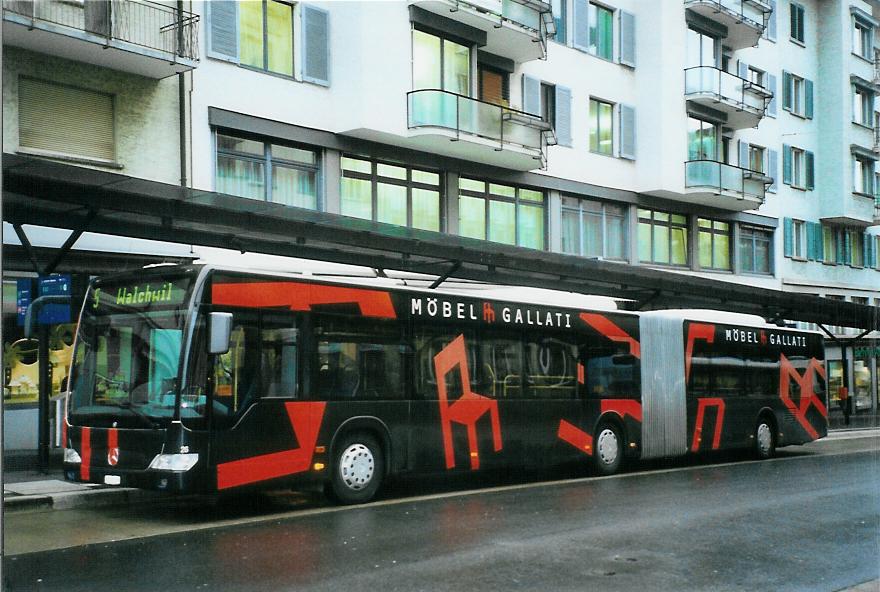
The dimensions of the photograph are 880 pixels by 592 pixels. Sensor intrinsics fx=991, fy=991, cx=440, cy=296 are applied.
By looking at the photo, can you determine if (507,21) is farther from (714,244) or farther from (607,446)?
(714,244)

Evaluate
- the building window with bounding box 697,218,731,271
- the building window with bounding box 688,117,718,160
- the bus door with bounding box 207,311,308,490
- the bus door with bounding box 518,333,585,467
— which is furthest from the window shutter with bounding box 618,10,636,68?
the bus door with bounding box 207,311,308,490

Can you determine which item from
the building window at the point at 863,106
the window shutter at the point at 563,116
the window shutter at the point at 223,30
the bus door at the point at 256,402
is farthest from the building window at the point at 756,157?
the bus door at the point at 256,402

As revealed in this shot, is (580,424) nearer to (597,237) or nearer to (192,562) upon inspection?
(192,562)

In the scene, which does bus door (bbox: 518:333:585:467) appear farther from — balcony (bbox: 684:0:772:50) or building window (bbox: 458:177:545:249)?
balcony (bbox: 684:0:772:50)

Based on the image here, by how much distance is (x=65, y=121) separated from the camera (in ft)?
58.7

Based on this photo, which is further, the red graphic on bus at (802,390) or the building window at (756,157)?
the building window at (756,157)

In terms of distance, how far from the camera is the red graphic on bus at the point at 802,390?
22266mm

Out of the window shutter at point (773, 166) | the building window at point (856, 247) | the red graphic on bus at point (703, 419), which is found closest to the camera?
the red graphic on bus at point (703, 419)

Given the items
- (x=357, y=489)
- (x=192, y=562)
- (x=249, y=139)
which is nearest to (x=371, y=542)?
(x=192, y=562)

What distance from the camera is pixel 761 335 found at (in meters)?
21.5

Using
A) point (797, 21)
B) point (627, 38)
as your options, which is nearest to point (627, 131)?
point (627, 38)

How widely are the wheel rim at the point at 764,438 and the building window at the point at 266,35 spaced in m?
12.9

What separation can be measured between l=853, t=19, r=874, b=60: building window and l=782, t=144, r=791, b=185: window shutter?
23.9 ft

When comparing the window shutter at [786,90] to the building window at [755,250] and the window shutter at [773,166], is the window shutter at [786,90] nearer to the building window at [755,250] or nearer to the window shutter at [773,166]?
the window shutter at [773,166]
